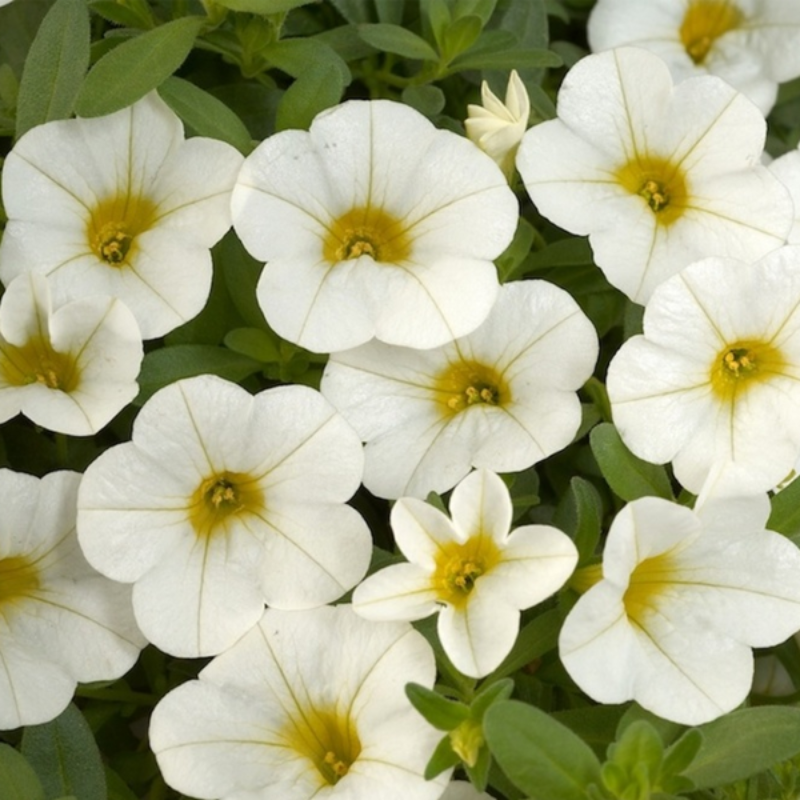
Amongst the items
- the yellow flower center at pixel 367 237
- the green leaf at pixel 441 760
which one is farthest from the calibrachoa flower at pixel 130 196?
the green leaf at pixel 441 760

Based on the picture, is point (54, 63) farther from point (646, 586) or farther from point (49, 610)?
point (646, 586)

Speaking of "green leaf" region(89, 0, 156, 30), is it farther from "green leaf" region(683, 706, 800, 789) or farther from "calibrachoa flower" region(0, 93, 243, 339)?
"green leaf" region(683, 706, 800, 789)

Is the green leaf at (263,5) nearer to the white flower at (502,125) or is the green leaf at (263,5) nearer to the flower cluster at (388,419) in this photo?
the flower cluster at (388,419)

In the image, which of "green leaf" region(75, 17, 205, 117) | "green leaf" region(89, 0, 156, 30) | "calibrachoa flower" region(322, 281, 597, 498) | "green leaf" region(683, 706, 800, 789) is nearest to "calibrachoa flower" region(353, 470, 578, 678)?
"calibrachoa flower" region(322, 281, 597, 498)

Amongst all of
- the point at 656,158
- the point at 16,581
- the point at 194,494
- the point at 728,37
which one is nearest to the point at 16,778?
the point at 16,581

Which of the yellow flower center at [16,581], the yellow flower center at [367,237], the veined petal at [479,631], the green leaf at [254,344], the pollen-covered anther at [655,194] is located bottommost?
the veined petal at [479,631]

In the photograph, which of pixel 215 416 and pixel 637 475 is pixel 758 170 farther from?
pixel 215 416
